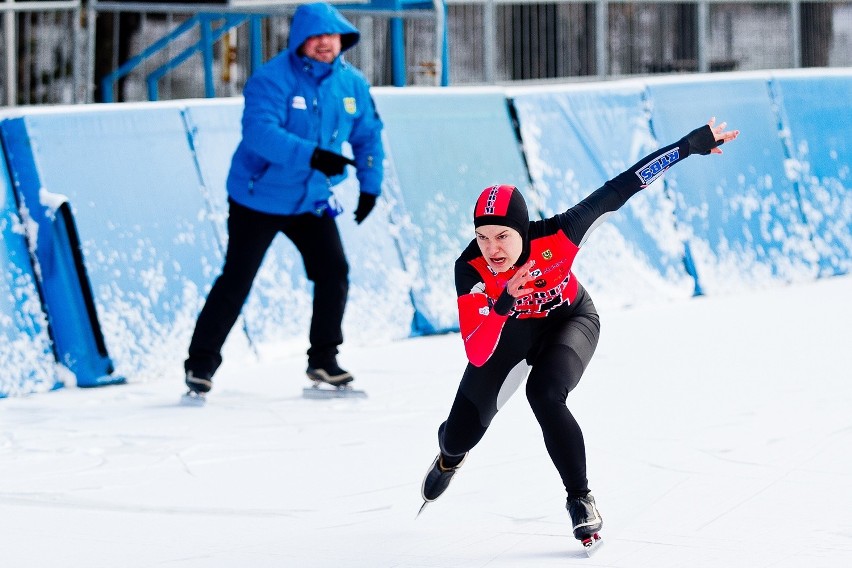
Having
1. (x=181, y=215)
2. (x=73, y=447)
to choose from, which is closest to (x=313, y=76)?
(x=181, y=215)

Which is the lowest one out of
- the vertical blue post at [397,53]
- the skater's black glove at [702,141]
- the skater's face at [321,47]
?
the skater's black glove at [702,141]

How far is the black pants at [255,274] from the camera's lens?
6.87 metres

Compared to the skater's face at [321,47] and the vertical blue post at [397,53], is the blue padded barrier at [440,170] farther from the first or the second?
the skater's face at [321,47]

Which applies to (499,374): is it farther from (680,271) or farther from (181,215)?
(680,271)

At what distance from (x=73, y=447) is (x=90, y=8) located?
437 centimetres

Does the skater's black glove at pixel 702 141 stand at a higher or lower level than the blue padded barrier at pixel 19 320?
higher

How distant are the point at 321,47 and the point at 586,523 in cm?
328

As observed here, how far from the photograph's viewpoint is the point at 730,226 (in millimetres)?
10062

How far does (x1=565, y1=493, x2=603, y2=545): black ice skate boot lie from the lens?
165 inches

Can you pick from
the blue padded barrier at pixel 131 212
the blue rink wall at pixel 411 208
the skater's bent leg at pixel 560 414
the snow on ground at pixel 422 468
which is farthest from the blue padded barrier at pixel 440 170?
the skater's bent leg at pixel 560 414

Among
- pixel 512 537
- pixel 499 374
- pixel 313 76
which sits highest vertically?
pixel 313 76

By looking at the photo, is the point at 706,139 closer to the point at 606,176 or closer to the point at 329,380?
the point at 329,380

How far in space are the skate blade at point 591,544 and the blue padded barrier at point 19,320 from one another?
363 cm

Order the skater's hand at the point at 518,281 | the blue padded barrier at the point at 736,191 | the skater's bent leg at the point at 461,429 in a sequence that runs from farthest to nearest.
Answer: the blue padded barrier at the point at 736,191, the skater's bent leg at the point at 461,429, the skater's hand at the point at 518,281
